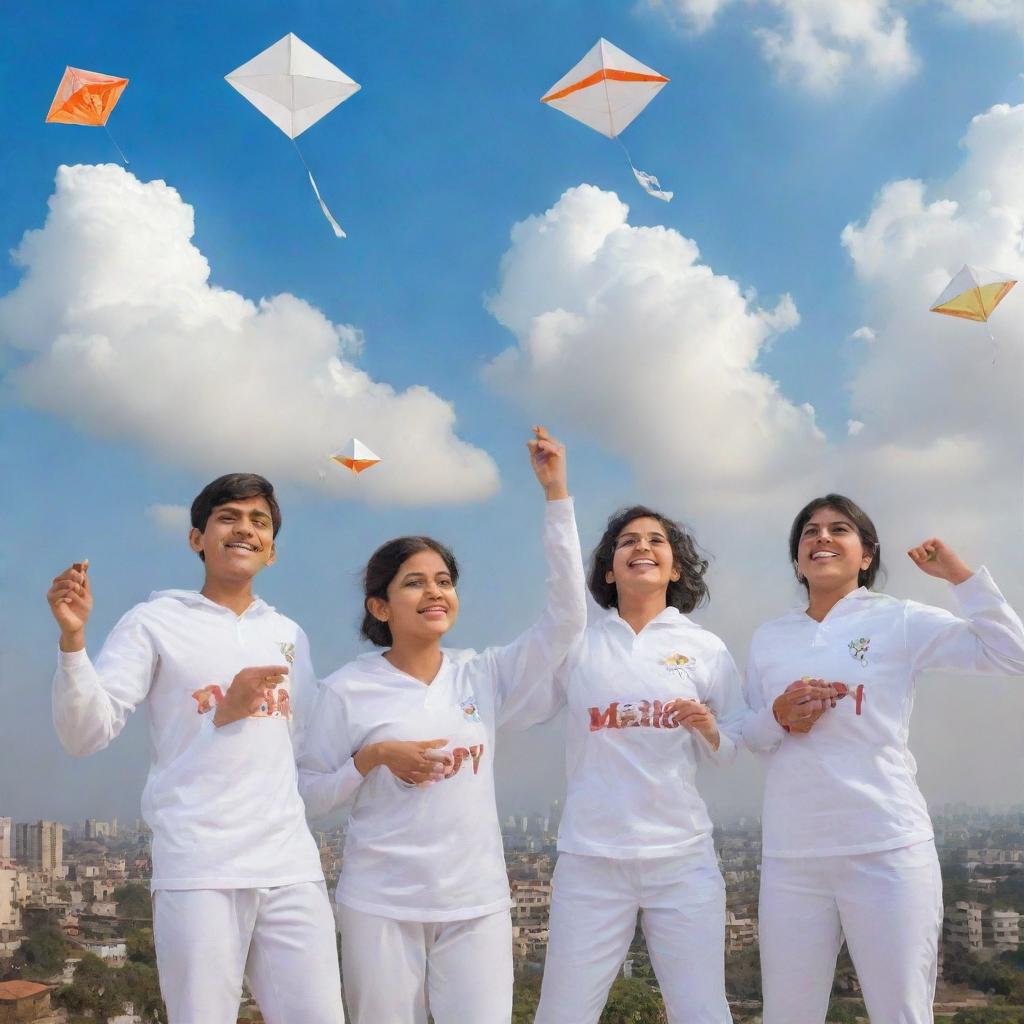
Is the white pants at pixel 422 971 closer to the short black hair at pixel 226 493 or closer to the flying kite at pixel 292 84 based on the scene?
the short black hair at pixel 226 493

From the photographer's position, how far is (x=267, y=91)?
18.4 feet

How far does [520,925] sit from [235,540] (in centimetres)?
190

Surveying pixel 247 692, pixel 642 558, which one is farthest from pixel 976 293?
pixel 247 692

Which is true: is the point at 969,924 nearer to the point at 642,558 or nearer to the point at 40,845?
the point at 642,558

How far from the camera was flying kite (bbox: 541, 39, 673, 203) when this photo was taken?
5355mm

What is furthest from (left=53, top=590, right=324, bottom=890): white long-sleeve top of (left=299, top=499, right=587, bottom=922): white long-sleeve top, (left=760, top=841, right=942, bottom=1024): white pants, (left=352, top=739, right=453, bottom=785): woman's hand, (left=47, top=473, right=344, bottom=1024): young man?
(left=760, top=841, right=942, bottom=1024): white pants

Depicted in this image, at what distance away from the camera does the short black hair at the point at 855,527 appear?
3.61m

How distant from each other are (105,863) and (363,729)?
331 inches

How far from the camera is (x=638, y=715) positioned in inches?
126

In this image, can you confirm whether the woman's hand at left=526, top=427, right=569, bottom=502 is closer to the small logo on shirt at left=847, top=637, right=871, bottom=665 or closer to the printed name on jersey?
the printed name on jersey

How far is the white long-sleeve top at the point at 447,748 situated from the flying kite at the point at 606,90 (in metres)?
3.07

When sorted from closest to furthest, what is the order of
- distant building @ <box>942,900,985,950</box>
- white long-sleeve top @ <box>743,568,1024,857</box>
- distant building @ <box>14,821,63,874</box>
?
white long-sleeve top @ <box>743,568,1024,857</box> → distant building @ <box>942,900,985,950</box> → distant building @ <box>14,821,63,874</box>

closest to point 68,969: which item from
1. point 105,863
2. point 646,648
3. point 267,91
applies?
point 105,863

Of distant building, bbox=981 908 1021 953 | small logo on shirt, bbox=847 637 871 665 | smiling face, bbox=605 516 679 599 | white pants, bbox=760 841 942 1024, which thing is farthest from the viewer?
distant building, bbox=981 908 1021 953
